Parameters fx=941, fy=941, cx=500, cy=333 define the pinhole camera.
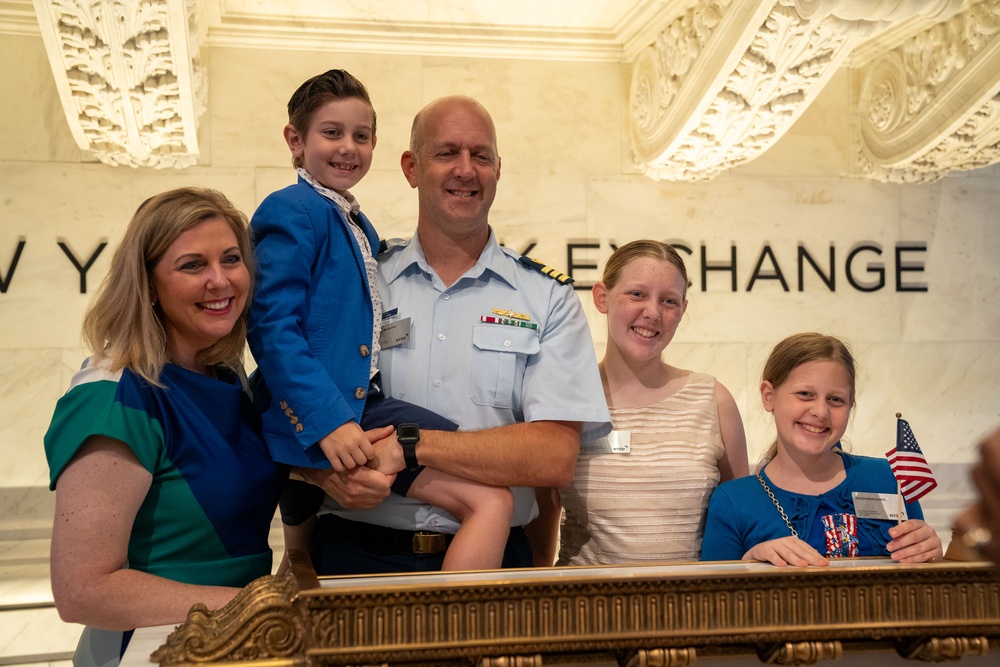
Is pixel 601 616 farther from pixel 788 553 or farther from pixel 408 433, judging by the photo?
pixel 408 433

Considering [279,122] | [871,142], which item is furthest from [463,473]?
[871,142]

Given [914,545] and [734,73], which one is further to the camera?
[734,73]

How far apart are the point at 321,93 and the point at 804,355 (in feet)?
4.99

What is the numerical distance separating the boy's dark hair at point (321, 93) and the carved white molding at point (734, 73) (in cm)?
285

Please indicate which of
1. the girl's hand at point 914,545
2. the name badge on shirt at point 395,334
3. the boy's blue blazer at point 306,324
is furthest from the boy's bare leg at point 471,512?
the girl's hand at point 914,545

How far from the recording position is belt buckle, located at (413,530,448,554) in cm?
229

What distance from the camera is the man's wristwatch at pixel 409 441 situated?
2.17 metres

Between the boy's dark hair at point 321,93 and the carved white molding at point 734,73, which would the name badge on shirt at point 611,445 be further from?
the carved white molding at point 734,73

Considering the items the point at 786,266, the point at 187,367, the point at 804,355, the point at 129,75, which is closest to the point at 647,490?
the point at 804,355

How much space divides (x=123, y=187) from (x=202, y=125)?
61cm

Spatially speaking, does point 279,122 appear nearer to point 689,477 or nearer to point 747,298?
point 747,298

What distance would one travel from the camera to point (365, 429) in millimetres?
2270

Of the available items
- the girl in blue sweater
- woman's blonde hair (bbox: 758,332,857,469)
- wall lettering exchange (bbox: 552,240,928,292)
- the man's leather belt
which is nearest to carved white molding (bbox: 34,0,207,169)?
wall lettering exchange (bbox: 552,240,928,292)

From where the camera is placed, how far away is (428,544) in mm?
2291
